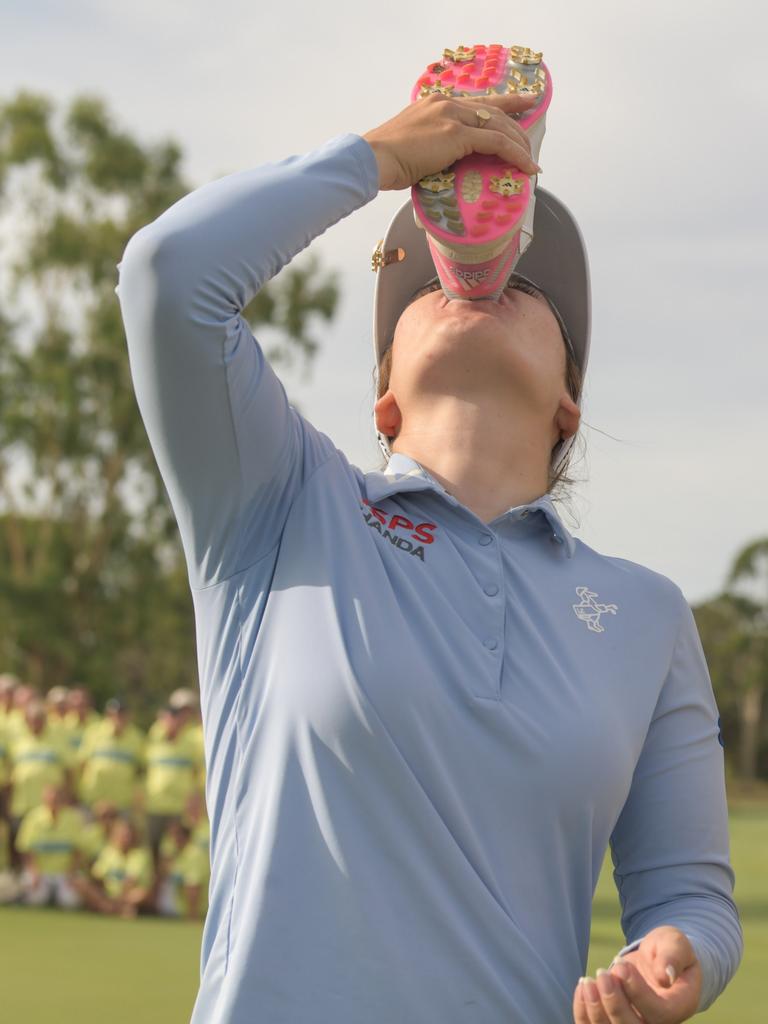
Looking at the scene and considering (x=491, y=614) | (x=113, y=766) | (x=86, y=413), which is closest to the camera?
(x=491, y=614)

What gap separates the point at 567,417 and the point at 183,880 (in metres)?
9.28

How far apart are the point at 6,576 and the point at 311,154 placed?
21.4 m

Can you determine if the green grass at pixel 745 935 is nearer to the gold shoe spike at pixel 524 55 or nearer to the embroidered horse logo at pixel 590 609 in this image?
the embroidered horse logo at pixel 590 609

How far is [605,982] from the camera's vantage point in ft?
5.29

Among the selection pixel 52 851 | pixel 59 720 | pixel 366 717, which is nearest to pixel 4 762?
pixel 59 720

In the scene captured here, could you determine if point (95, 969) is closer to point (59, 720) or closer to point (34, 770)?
point (34, 770)

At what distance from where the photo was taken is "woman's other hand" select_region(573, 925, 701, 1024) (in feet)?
5.27

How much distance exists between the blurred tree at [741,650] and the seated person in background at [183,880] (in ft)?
64.9

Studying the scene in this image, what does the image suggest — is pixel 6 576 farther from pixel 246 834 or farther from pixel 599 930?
pixel 246 834

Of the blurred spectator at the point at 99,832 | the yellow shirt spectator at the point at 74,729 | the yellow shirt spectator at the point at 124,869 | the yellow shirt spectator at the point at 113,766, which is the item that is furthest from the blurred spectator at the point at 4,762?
the yellow shirt spectator at the point at 124,869

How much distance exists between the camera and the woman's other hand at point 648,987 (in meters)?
1.61

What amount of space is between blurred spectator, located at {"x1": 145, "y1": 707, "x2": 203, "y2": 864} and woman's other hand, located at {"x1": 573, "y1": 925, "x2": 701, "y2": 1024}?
388 inches

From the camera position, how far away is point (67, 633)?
2262 cm

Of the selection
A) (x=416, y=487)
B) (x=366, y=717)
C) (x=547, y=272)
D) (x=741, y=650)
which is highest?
(x=547, y=272)
